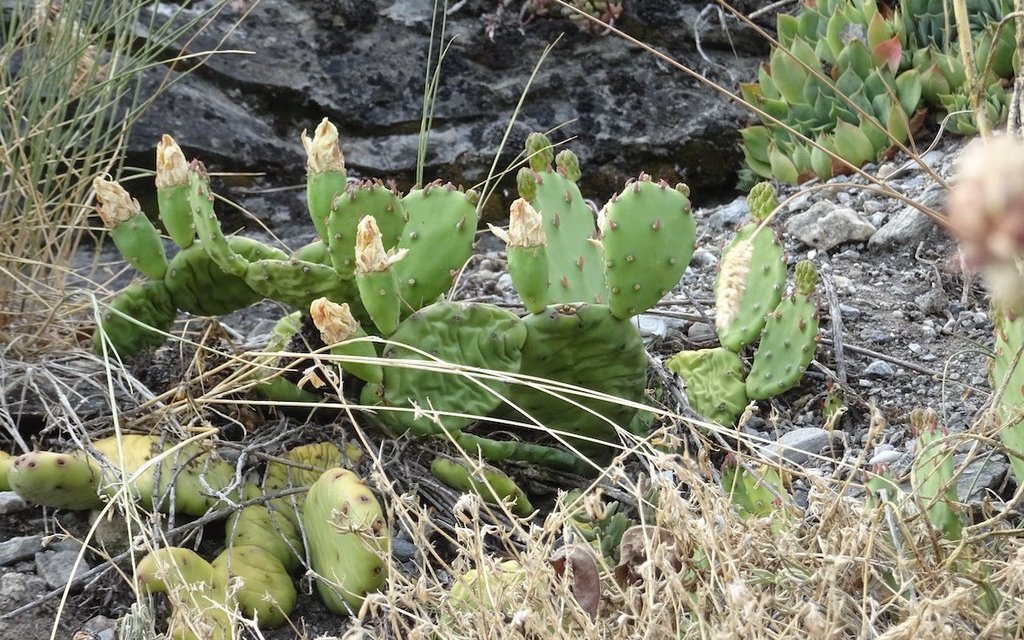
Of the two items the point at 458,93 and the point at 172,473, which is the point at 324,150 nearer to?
the point at 172,473

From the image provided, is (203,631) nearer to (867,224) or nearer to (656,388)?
(656,388)

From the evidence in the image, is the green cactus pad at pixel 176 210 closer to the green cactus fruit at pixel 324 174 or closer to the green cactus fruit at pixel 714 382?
the green cactus fruit at pixel 324 174

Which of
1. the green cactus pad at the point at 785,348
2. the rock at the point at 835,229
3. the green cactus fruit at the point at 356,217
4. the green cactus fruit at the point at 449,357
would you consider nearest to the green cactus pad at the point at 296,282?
the green cactus fruit at the point at 356,217

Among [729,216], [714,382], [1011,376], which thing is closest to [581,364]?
[714,382]

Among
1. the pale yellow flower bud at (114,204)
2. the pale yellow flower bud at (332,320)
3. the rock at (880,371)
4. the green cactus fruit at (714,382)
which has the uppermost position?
the pale yellow flower bud at (114,204)

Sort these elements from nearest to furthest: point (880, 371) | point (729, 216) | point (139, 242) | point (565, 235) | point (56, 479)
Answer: point (56, 479) < point (139, 242) < point (565, 235) < point (880, 371) < point (729, 216)

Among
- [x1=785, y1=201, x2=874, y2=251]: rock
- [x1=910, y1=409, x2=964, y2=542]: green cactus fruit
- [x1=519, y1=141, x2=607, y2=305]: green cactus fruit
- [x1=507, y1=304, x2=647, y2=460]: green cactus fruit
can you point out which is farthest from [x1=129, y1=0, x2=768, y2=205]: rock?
[x1=910, y1=409, x2=964, y2=542]: green cactus fruit
